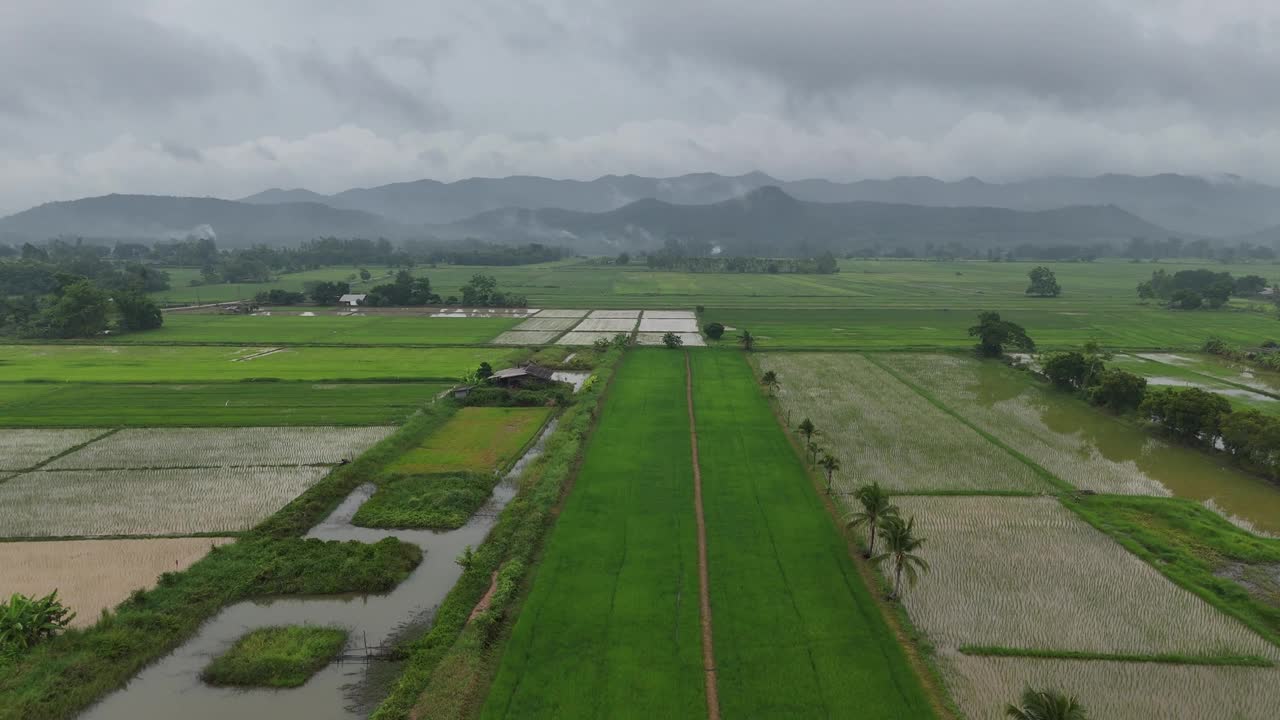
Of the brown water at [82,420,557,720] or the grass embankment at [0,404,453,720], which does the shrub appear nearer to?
the grass embankment at [0,404,453,720]

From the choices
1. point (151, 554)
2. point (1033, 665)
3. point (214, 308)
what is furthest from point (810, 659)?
point (214, 308)

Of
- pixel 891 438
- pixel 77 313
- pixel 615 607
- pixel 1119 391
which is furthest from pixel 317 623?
pixel 77 313

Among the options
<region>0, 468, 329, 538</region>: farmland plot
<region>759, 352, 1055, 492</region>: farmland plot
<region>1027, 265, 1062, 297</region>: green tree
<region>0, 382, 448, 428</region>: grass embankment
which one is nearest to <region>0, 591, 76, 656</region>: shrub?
<region>0, 468, 329, 538</region>: farmland plot

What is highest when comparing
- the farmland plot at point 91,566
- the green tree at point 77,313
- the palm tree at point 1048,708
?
the green tree at point 77,313

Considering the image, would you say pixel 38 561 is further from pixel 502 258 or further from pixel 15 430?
pixel 502 258

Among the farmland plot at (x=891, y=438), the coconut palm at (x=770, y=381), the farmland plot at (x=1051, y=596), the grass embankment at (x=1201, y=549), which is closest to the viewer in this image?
the farmland plot at (x=1051, y=596)

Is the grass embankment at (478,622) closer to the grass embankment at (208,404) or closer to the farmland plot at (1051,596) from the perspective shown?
the farmland plot at (1051,596)

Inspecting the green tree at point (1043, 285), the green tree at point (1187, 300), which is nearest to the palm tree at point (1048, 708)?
the green tree at point (1187, 300)

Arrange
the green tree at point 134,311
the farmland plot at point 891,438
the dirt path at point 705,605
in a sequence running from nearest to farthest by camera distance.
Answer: the dirt path at point 705,605 → the farmland plot at point 891,438 → the green tree at point 134,311
